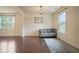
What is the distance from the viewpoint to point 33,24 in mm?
8758

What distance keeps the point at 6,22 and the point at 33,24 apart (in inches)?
83.1

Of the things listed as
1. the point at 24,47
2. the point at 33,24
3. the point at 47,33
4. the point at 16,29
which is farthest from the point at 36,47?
the point at 16,29

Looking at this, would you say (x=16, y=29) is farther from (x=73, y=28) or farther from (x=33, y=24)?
(x=73, y=28)

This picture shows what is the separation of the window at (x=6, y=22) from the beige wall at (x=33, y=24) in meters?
1.11

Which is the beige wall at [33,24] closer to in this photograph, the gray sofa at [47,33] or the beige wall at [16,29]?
the gray sofa at [47,33]

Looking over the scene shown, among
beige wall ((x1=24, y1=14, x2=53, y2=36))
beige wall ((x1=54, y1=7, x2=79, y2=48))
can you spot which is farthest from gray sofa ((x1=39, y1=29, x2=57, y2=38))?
beige wall ((x1=54, y1=7, x2=79, y2=48))

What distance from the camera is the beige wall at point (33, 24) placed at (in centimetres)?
827

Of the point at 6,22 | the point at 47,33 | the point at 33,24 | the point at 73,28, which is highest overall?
the point at 6,22

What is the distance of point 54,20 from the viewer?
816 cm

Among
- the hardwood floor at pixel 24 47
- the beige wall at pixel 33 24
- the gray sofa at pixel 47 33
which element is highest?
the beige wall at pixel 33 24

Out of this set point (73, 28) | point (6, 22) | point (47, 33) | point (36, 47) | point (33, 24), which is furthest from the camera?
point (33, 24)

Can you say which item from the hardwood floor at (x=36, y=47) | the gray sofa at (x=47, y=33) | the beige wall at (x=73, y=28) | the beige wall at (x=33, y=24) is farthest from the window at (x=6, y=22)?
the beige wall at (x=73, y=28)
